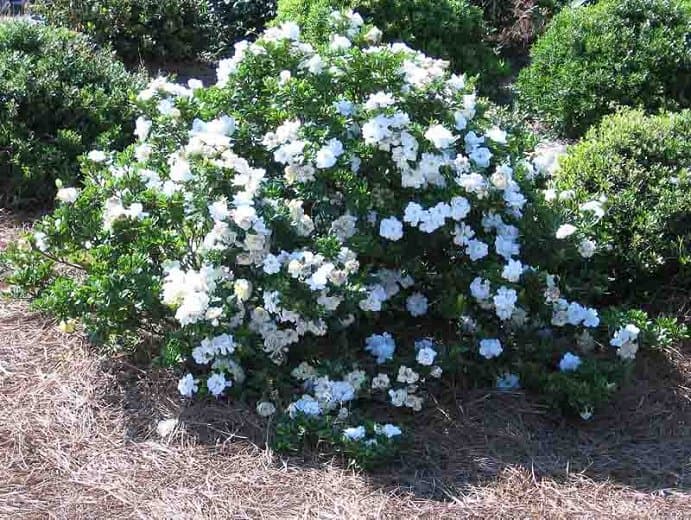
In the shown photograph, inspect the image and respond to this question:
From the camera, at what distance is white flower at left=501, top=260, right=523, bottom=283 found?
3117 mm

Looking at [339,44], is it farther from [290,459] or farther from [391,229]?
[290,459]

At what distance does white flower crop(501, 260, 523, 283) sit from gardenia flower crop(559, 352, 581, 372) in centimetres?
35

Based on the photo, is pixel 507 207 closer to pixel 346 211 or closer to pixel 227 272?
pixel 346 211

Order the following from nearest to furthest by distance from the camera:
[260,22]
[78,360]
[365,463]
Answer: [365,463] < [78,360] < [260,22]

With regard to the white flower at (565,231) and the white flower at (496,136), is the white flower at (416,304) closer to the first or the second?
the white flower at (565,231)

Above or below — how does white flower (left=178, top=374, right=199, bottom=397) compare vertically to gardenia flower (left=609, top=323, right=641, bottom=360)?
below

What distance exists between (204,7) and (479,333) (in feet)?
13.8

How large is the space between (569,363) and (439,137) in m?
0.92

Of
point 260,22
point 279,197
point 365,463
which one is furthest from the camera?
point 260,22

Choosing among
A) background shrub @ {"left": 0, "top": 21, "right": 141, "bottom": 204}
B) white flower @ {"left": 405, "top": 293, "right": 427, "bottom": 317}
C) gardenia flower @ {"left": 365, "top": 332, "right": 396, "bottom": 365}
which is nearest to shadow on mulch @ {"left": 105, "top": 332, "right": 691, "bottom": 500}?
gardenia flower @ {"left": 365, "top": 332, "right": 396, "bottom": 365}

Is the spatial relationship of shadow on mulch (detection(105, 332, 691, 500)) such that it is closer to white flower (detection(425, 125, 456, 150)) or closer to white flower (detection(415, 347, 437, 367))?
white flower (detection(415, 347, 437, 367))

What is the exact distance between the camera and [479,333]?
3.23 m

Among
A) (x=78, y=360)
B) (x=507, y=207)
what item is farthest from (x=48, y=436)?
(x=507, y=207)

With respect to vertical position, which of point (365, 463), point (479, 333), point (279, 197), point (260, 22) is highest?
point (279, 197)
